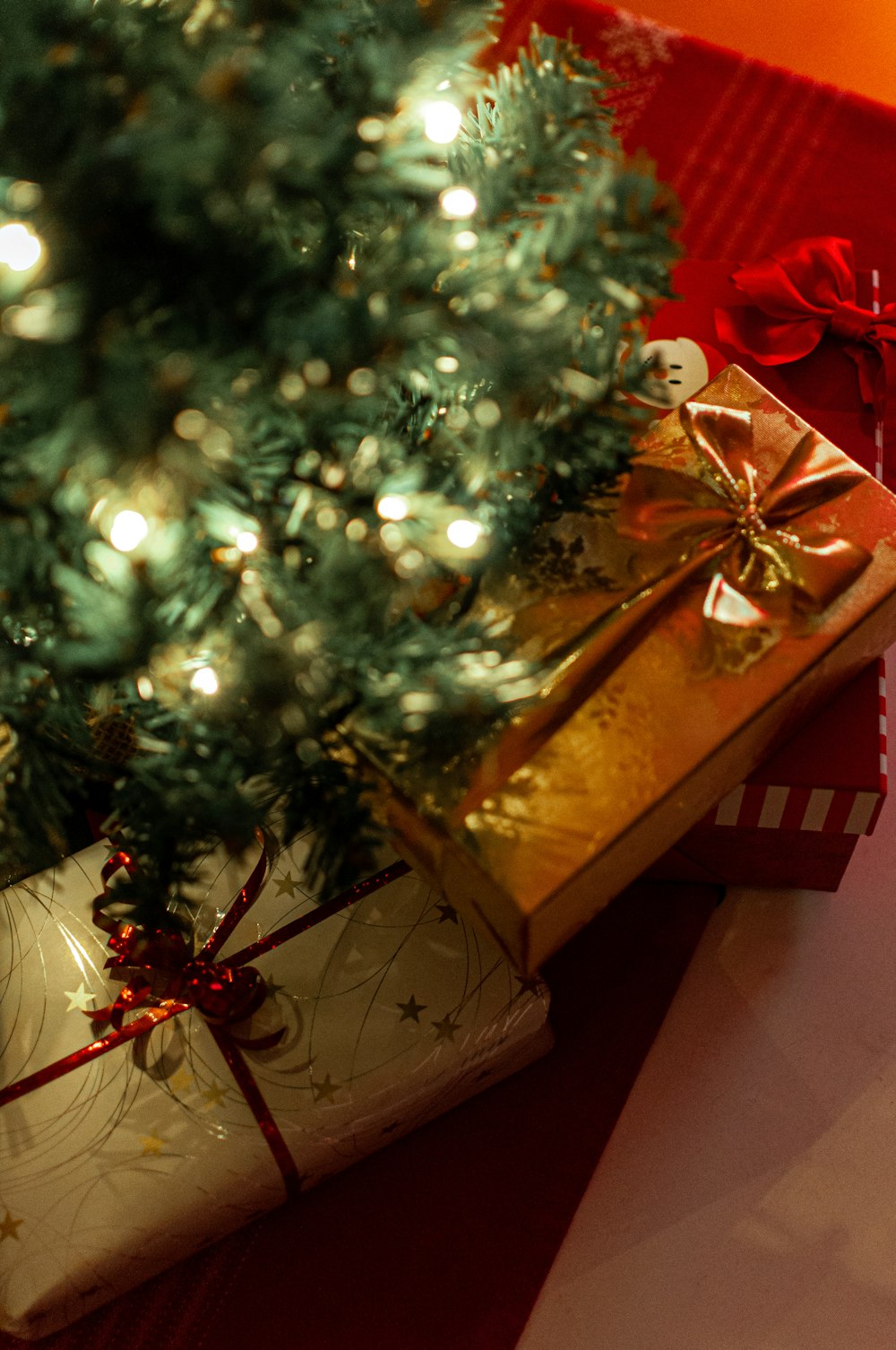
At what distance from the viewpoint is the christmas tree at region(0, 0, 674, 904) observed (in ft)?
1.46

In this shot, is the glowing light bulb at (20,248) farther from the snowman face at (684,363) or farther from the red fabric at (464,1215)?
the red fabric at (464,1215)

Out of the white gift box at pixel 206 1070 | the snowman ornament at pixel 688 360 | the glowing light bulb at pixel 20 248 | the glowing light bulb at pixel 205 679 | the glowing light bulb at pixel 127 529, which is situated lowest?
the white gift box at pixel 206 1070

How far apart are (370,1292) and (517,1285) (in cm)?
12

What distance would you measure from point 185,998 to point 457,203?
560 millimetres

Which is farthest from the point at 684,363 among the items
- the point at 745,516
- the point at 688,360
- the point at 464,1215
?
the point at 464,1215

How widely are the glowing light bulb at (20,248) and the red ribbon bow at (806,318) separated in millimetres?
747

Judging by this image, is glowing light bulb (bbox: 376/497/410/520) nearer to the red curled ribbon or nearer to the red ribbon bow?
the red curled ribbon

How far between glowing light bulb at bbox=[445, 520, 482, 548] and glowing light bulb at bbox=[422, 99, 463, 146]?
7.6 inches

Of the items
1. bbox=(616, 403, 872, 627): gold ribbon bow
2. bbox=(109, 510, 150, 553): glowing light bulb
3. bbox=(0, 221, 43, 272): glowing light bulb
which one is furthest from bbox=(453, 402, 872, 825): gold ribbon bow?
bbox=(0, 221, 43, 272): glowing light bulb

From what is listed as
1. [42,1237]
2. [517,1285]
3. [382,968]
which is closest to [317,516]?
[382,968]

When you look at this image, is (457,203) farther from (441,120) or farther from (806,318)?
(806,318)

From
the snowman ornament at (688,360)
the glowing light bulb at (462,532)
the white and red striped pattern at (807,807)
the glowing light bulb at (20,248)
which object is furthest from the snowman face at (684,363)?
the glowing light bulb at (20,248)

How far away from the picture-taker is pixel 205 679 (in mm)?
602

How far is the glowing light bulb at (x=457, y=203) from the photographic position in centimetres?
59
